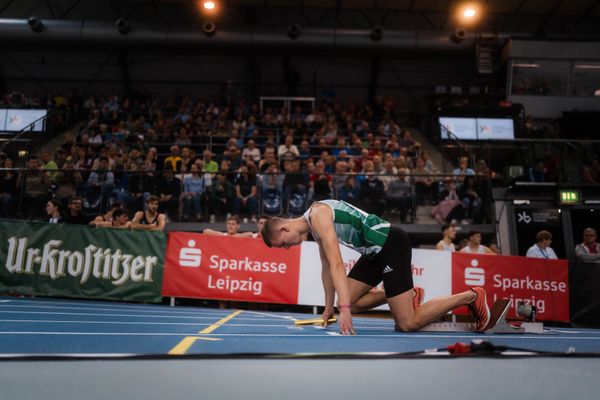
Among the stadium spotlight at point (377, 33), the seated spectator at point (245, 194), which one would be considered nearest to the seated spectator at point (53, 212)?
the seated spectator at point (245, 194)

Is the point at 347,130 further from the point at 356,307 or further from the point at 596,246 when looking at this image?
the point at 356,307

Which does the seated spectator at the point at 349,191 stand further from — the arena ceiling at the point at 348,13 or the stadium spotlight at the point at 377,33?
the arena ceiling at the point at 348,13

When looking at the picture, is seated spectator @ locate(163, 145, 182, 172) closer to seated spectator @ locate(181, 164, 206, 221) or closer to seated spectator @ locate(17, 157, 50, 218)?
seated spectator @ locate(181, 164, 206, 221)

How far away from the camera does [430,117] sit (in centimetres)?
2052

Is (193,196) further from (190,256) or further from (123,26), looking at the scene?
(123,26)

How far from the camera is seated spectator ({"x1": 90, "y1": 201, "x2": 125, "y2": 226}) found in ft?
35.7

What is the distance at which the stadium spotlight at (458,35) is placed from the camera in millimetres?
21359

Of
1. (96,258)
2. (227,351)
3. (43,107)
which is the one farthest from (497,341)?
(43,107)

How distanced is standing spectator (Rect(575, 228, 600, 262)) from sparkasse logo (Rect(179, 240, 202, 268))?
26.4 feet

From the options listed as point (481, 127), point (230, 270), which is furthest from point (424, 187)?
point (481, 127)

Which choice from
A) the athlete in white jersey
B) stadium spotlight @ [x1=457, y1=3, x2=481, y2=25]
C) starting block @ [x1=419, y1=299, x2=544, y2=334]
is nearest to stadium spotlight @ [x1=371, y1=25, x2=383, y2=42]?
stadium spotlight @ [x1=457, y1=3, x2=481, y2=25]

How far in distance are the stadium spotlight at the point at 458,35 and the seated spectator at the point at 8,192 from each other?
17.2 metres

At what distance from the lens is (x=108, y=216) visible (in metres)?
11.2

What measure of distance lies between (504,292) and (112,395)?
8.89 meters
